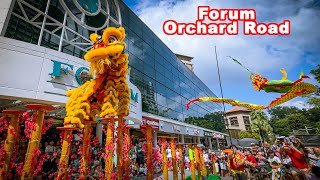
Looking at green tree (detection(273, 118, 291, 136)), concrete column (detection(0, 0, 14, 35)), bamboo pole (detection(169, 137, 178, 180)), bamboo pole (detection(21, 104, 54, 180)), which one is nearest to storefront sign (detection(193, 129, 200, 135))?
bamboo pole (detection(169, 137, 178, 180))

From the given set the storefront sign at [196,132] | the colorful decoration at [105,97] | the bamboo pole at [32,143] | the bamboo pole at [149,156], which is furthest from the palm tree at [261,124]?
the bamboo pole at [32,143]

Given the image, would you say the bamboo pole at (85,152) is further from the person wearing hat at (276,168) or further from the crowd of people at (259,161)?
the person wearing hat at (276,168)

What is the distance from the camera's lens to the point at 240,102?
33.3 ft

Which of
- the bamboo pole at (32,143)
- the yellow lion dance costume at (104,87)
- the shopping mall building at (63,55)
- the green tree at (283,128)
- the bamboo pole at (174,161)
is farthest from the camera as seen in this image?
the green tree at (283,128)

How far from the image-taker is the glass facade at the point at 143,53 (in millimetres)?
10664

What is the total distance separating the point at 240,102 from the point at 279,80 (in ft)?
9.01

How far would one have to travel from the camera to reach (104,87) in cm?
421

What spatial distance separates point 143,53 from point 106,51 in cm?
1776

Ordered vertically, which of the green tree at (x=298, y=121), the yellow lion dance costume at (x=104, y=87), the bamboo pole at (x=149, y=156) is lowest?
the bamboo pole at (x=149, y=156)

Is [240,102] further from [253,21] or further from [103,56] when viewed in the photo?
[103,56]

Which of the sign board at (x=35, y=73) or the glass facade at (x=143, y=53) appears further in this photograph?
the glass facade at (x=143, y=53)

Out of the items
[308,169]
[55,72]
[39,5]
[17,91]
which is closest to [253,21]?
[308,169]

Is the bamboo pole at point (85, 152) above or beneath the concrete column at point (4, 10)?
beneath

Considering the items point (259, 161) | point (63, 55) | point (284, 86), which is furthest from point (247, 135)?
point (63, 55)
